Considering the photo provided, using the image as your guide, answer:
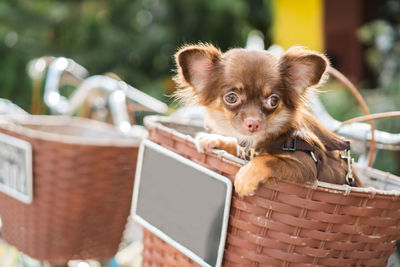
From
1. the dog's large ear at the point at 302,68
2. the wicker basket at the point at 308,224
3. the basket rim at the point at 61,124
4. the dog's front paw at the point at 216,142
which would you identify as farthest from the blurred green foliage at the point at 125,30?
the wicker basket at the point at 308,224

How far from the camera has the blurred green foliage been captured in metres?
4.77

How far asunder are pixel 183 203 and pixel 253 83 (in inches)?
13.6

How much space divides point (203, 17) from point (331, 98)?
162 cm

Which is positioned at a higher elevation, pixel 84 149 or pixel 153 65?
pixel 84 149

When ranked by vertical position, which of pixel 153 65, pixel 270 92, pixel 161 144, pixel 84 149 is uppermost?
pixel 270 92

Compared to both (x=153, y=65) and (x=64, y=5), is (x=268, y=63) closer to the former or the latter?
(x=153, y=65)

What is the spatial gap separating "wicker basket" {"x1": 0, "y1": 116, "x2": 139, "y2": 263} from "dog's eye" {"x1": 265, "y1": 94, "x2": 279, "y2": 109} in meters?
0.54

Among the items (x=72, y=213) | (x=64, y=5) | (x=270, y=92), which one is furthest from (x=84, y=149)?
(x=64, y=5)

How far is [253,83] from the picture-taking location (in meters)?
1.13

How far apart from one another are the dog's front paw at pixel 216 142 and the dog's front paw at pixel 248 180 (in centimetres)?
12

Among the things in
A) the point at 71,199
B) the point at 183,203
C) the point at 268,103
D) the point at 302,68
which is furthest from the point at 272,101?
the point at 71,199

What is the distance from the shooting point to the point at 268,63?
1164 millimetres

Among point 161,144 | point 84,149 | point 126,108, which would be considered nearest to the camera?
point 161,144

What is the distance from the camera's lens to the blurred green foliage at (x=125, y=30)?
477 centimetres
